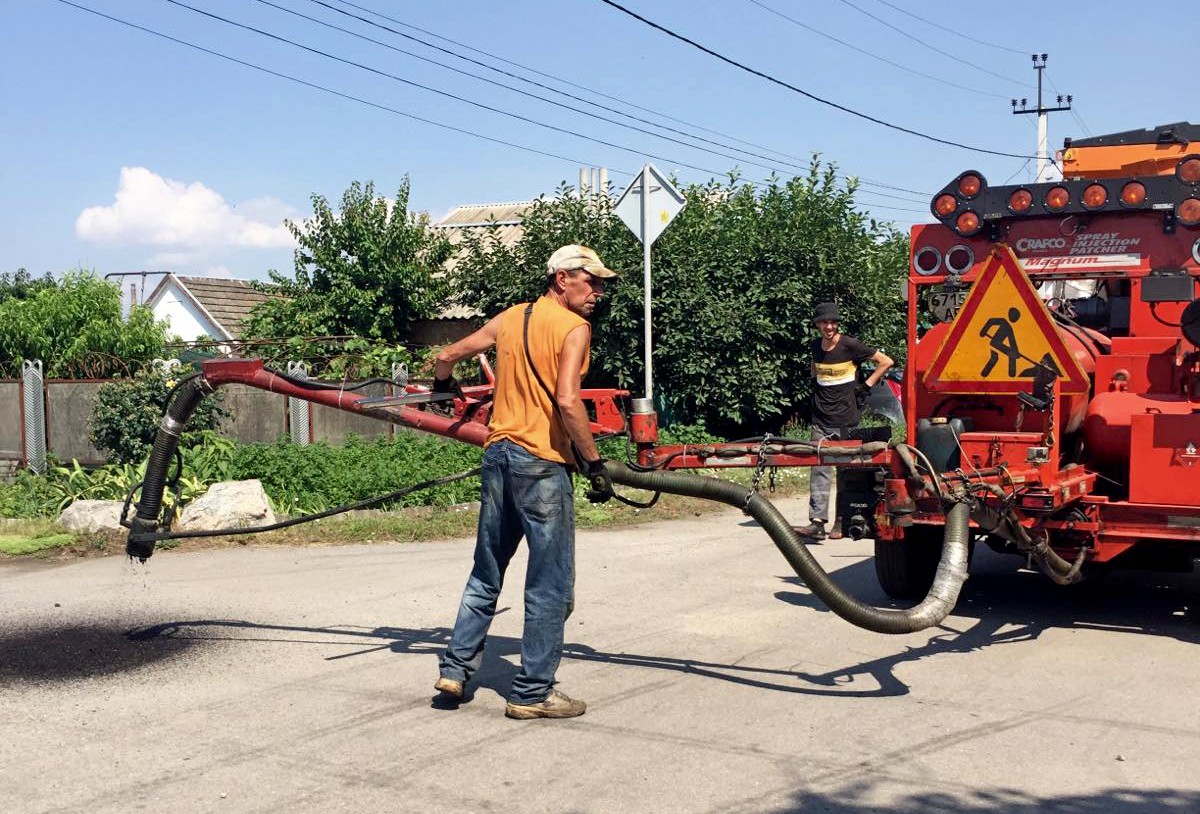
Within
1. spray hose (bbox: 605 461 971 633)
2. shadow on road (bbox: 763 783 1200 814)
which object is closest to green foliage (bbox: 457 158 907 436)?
spray hose (bbox: 605 461 971 633)

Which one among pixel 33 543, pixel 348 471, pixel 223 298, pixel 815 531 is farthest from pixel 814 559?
pixel 223 298

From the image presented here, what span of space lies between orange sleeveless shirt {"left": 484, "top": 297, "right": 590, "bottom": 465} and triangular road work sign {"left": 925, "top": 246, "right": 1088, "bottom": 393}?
248 centimetres

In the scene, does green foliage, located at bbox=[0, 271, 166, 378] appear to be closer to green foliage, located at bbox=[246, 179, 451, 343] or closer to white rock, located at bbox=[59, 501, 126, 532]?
green foliage, located at bbox=[246, 179, 451, 343]

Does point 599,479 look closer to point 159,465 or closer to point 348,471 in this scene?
point 159,465

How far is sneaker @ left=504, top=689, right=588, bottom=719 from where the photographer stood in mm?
5434

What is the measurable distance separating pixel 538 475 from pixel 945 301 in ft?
11.1

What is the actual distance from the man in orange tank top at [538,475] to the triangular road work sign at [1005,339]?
2.31m

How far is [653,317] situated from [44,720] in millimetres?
10399

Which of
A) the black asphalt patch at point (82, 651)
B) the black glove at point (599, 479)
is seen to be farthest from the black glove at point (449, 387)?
the black asphalt patch at point (82, 651)

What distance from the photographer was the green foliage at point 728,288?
14.9 meters

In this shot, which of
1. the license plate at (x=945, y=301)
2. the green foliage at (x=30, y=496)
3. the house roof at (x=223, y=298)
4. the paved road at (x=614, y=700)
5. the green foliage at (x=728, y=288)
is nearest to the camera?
the paved road at (x=614, y=700)

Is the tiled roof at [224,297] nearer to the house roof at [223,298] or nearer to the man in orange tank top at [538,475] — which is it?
the house roof at [223,298]

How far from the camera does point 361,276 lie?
1906cm

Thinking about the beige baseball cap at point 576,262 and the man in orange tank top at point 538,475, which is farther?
the beige baseball cap at point 576,262
